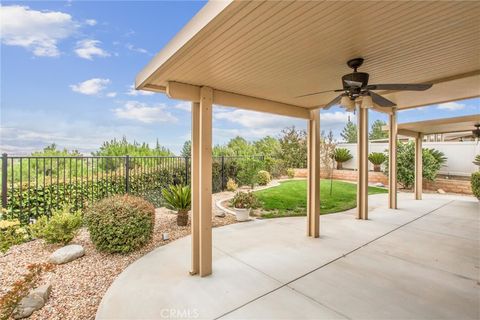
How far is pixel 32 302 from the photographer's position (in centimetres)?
236

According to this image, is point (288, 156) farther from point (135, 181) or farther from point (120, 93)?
point (120, 93)

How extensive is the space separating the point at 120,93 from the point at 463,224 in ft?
52.7

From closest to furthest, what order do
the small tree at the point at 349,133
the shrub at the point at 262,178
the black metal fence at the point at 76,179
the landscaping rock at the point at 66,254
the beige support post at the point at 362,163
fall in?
the landscaping rock at the point at 66,254
the black metal fence at the point at 76,179
the beige support post at the point at 362,163
the shrub at the point at 262,178
the small tree at the point at 349,133

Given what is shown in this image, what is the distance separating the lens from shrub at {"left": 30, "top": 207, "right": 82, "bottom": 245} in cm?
374

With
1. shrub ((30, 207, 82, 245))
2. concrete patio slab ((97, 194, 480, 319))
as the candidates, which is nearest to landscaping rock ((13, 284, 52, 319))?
concrete patio slab ((97, 194, 480, 319))

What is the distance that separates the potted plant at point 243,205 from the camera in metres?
5.66

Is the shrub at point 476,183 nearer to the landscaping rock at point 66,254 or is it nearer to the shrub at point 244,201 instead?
the shrub at point 244,201

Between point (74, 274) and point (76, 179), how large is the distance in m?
2.69

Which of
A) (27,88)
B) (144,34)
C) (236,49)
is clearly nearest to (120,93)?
(144,34)

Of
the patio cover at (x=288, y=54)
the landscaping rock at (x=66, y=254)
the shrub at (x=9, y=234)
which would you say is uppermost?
the patio cover at (x=288, y=54)

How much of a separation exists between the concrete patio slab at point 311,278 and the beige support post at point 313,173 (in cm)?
35

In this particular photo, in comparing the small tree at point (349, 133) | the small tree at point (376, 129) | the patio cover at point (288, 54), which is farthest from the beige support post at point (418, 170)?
the small tree at point (376, 129)

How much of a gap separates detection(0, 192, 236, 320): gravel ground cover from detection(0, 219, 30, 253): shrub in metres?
0.17

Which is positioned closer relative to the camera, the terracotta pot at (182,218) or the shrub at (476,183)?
the terracotta pot at (182,218)
